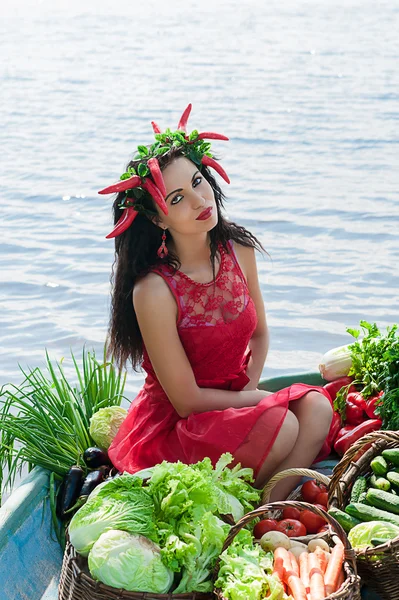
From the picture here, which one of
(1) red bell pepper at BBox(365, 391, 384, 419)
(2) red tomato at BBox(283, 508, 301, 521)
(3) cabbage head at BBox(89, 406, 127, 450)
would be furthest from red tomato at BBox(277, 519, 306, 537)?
(3) cabbage head at BBox(89, 406, 127, 450)

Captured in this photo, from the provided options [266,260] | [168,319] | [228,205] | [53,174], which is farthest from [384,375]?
[53,174]

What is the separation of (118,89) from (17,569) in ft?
47.4

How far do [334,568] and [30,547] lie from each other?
138 cm

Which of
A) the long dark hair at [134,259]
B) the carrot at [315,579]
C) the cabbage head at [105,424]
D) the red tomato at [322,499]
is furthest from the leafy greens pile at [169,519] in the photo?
the cabbage head at [105,424]

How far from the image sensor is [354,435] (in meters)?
4.16

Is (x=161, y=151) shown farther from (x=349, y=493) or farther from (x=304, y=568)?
(x=304, y=568)

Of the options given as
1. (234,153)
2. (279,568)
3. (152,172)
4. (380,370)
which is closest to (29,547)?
(279,568)

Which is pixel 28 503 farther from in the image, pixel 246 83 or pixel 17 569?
pixel 246 83

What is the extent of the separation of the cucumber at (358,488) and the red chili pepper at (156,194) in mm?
1300

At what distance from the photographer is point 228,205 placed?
35.2ft

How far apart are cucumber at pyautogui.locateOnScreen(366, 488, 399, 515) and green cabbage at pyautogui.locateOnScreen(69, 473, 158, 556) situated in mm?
803

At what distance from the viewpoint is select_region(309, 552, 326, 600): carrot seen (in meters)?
2.72

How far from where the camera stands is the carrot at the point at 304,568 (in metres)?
2.81

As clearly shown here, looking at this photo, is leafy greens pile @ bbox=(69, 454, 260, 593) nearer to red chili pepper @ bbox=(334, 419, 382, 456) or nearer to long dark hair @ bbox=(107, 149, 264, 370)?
long dark hair @ bbox=(107, 149, 264, 370)
